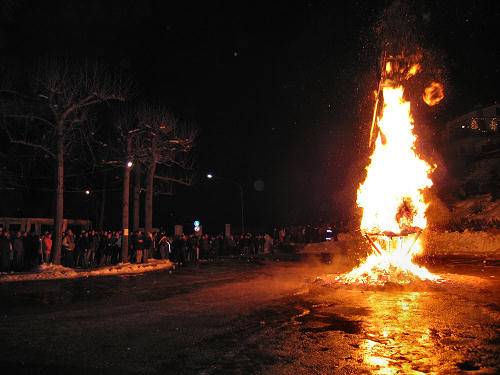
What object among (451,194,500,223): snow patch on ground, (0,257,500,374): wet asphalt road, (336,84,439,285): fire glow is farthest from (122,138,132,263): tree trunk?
(451,194,500,223): snow patch on ground

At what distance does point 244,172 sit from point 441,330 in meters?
63.8

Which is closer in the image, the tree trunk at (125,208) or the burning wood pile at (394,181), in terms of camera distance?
the burning wood pile at (394,181)

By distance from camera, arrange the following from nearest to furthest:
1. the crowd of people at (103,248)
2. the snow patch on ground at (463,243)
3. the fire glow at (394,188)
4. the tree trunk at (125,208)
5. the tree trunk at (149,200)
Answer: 1. the fire glow at (394,188)
2. the crowd of people at (103,248)
3. the tree trunk at (125,208)
4. the tree trunk at (149,200)
5. the snow patch on ground at (463,243)

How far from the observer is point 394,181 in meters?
16.0

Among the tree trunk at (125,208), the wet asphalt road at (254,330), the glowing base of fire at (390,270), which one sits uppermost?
the tree trunk at (125,208)

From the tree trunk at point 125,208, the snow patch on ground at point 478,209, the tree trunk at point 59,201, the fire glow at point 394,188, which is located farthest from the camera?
the snow patch on ground at point 478,209

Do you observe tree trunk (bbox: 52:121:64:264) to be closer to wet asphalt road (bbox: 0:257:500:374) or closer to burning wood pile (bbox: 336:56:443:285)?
wet asphalt road (bbox: 0:257:500:374)

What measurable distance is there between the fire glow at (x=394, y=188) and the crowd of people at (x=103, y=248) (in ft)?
43.1

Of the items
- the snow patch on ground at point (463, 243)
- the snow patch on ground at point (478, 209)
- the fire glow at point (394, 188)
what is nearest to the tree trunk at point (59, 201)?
the fire glow at point (394, 188)

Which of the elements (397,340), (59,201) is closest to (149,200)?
(59,201)

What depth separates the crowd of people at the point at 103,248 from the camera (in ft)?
60.1

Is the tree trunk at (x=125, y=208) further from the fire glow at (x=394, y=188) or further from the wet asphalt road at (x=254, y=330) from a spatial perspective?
the fire glow at (x=394, y=188)

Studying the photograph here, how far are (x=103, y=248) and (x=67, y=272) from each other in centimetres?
423

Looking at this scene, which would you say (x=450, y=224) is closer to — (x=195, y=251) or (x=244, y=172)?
(x=195, y=251)
